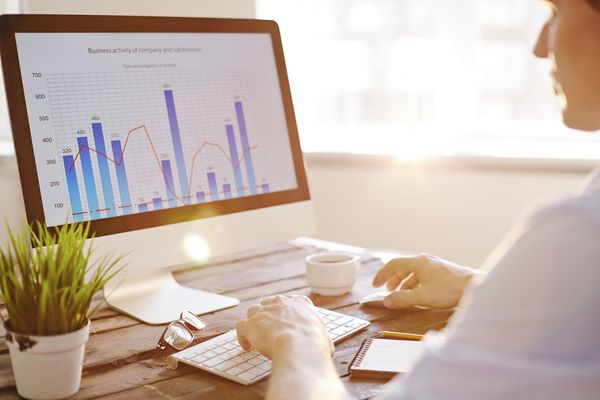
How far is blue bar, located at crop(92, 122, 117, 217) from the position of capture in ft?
4.07

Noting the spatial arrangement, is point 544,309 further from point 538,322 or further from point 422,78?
point 422,78

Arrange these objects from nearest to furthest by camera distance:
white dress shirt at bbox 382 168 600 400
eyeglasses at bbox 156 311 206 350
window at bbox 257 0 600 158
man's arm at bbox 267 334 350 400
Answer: white dress shirt at bbox 382 168 600 400, man's arm at bbox 267 334 350 400, eyeglasses at bbox 156 311 206 350, window at bbox 257 0 600 158

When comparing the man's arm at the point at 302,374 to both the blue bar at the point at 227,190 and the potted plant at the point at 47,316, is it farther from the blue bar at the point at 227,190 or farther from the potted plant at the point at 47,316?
the blue bar at the point at 227,190

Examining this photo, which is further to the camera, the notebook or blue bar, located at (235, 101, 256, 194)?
blue bar, located at (235, 101, 256, 194)

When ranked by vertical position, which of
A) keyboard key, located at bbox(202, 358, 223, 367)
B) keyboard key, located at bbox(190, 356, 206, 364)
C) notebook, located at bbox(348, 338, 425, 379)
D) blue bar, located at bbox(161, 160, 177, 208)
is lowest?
notebook, located at bbox(348, 338, 425, 379)

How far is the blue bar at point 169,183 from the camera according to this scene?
1315 millimetres

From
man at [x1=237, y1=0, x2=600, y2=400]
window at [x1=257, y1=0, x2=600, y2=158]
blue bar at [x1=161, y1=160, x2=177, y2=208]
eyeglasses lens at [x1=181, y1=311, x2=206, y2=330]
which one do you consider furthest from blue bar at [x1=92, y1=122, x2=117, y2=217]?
window at [x1=257, y1=0, x2=600, y2=158]

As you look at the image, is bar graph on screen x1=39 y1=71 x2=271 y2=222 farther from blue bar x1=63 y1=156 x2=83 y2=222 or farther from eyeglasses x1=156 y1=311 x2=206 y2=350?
eyeglasses x1=156 y1=311 x2=206 y2=350

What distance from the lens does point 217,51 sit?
4.64 ft

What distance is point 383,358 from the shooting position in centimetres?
104

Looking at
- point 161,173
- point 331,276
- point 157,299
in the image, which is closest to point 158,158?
point 161,173

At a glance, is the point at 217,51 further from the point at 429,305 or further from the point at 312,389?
the point at 312,389

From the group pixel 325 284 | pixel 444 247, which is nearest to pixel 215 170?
pixel 325 284

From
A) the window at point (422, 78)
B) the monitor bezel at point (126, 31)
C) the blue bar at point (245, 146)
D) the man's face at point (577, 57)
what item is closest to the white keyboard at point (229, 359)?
the monitor bezel at point (126, 31)
